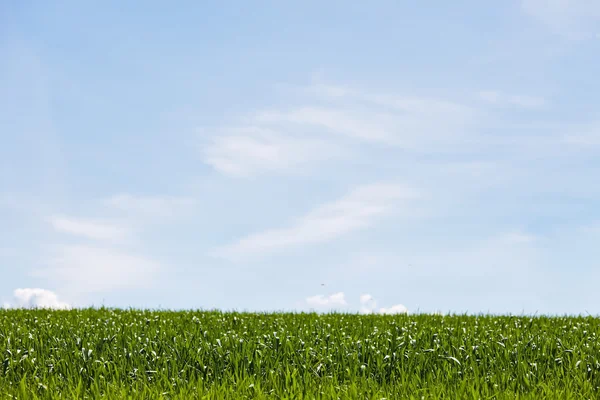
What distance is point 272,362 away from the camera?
919cm

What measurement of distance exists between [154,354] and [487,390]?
4728mm

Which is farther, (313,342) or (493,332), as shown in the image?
(493,332)

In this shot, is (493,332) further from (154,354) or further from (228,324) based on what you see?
(154,354)

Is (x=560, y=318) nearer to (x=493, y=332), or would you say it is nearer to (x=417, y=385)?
(x=493, y=332)

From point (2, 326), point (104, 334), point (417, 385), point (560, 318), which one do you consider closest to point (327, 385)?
point (417, 385)

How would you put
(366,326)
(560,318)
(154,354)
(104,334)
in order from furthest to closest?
1. (560,318)
2. (366,326)
3. (104,334)
4. (154,354)

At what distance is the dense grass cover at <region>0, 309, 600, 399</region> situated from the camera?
26.2ft

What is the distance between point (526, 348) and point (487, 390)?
9.32 feet

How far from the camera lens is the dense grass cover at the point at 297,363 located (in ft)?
26.2

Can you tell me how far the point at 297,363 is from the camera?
29.7 ft

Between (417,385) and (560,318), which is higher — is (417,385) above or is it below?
below

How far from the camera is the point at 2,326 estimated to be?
42.0ft

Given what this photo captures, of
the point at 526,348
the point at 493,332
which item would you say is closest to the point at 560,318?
the point at 493,332

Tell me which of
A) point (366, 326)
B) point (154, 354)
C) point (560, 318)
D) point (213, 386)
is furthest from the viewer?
point (560, 318)
